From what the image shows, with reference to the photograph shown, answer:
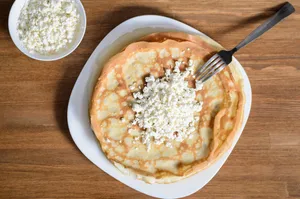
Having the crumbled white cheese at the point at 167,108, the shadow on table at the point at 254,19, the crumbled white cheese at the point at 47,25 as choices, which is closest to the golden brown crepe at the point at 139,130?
the crumbled white cheese at the point at 167,108

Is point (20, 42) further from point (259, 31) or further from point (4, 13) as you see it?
point (259, 31)

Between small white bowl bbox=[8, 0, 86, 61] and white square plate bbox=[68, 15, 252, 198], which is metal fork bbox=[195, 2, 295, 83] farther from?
small white bowl bbox=[8, 0, 86, 61]

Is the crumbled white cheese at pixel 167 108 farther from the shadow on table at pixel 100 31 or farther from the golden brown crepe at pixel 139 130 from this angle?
the shadow on table at pixel 100 31

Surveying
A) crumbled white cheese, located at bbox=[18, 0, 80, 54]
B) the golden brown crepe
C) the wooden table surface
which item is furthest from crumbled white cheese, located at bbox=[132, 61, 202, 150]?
crumbled white cheese, located at bbox=[18, 0, 80, 54]

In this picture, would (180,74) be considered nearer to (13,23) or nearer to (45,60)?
(45,60)

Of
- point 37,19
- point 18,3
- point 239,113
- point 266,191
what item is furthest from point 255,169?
point 18,3

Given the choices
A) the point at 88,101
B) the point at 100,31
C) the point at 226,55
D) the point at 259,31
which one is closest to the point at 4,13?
the point at 100,31
